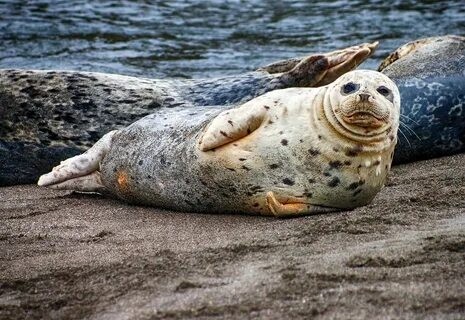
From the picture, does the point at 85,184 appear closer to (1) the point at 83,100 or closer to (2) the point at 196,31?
(1) the point at 83,100

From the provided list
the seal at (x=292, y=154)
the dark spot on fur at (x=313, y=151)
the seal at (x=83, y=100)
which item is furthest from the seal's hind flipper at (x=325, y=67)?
the dark spot on fur at (x=313, y=151)

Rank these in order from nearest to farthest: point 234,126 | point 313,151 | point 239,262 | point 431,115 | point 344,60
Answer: point 239,262, point 313,151, point 234,126, point 431,115, point 344,60

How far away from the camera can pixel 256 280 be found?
3072 millimetres

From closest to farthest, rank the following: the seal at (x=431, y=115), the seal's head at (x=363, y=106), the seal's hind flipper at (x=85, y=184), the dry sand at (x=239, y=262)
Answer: the dry sand at (x=239, y=262) < the seal's head at (x=363, y=106) < the seal's hind flipper at (x=85, y=184) < the seal at (x=431, y=115)

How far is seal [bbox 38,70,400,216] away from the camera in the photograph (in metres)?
4.17

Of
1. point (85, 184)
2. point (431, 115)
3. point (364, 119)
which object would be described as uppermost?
point (364, 119)

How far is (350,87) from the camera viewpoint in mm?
4230

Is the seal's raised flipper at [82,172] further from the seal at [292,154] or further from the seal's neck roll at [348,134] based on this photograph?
the seal's neck roll at [348,134]

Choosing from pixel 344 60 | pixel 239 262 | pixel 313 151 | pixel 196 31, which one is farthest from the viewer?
pixel 196 31

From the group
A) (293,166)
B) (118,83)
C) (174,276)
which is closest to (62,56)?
(118,83)

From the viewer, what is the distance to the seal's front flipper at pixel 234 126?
432 cm

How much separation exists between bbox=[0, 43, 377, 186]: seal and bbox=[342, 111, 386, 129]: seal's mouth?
185 cm

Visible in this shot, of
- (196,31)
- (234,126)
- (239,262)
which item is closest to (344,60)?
(234,126)

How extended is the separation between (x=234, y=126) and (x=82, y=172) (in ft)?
4.01
